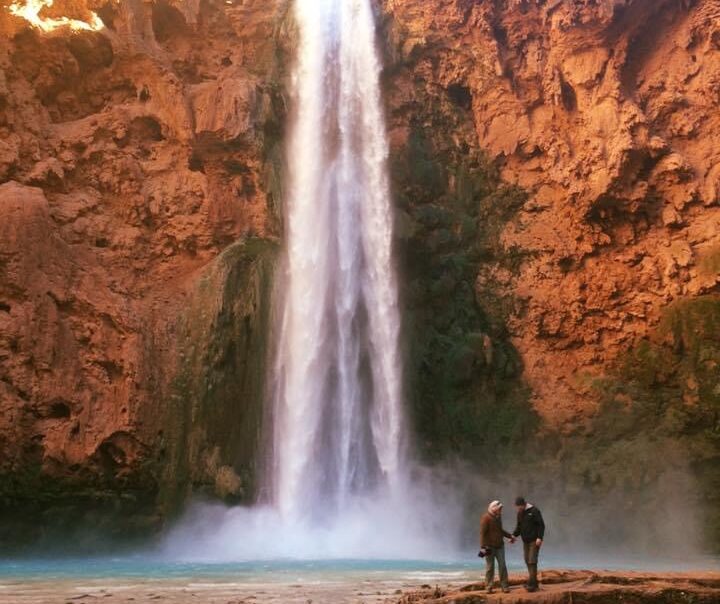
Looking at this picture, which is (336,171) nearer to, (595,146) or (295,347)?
(295,347)

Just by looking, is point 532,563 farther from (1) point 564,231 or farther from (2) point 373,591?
(1) point 564,231

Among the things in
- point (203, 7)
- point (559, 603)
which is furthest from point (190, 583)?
point (203, 7)

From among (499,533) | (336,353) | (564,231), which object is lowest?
(499,533)

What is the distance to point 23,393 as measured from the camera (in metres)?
20.5

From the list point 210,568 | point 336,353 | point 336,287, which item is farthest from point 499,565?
point 336,287

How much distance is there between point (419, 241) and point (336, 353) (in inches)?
192

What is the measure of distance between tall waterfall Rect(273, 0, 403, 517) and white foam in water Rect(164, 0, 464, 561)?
1.3 inches

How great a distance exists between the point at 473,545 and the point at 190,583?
10713 mm

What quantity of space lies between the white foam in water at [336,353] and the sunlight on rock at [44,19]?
20.6ft

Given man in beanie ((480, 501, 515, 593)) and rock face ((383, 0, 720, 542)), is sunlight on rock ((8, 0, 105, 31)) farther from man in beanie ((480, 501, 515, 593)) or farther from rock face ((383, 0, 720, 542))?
man in beanie ((480, 501, 515, 593))

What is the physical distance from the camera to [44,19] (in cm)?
2381

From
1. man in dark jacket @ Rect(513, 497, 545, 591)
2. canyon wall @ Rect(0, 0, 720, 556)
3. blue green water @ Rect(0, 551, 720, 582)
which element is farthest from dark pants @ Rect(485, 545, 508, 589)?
canyon wall @ Rect(0, 0, 720, 556)

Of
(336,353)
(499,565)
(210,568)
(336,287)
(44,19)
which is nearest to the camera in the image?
(499,565)

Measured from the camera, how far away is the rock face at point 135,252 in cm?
2092
